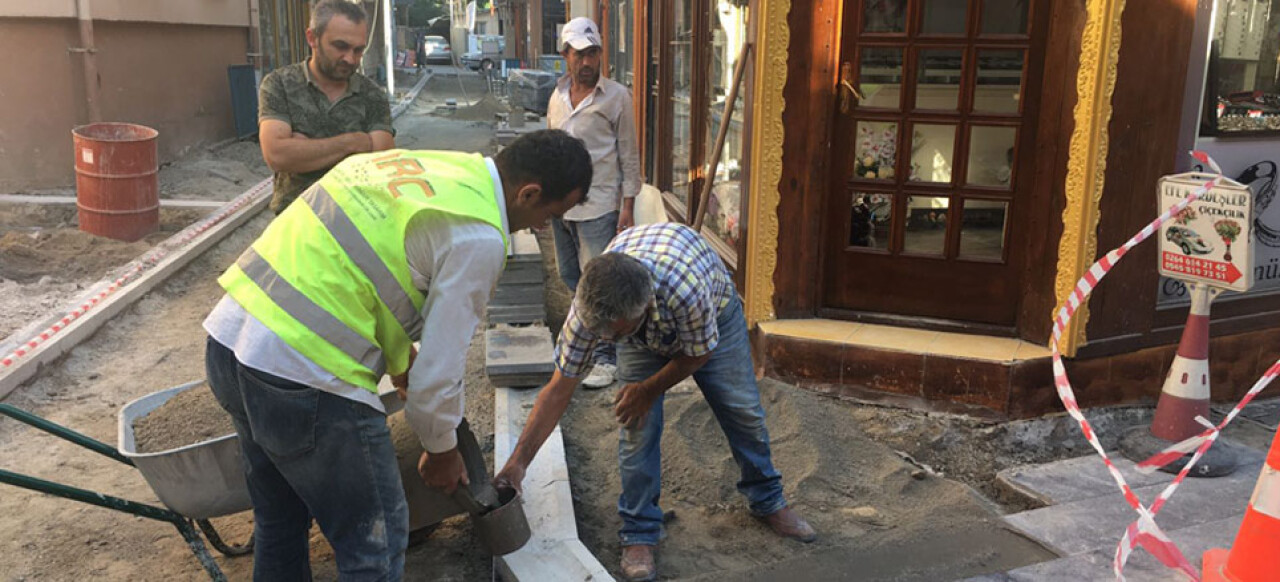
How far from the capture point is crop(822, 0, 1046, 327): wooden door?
4.50 m

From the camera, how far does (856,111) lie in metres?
4.73

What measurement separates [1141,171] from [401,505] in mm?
3808

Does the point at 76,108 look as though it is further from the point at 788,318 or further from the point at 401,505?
the point at 401,505

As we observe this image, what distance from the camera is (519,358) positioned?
4.68 m

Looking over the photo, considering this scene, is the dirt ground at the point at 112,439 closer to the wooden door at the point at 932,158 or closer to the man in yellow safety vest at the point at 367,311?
the man in yellow safety vest at the point at 367,311

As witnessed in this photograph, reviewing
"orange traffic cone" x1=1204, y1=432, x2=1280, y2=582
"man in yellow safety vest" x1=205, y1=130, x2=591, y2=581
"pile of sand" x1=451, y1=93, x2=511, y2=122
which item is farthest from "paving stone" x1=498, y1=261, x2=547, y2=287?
"pile of sand" x1=451, y1=93, x2=511, y2=122

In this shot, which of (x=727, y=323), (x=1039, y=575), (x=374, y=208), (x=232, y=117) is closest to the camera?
(x=374, y=208)

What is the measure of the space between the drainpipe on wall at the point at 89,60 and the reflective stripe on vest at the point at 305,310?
31.0 ft

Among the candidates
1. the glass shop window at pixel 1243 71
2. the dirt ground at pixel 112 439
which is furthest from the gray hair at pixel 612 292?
the glass shop window at pixel 1243 71

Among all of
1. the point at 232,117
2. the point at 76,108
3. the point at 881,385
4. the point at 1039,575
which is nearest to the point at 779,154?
the point at 881,385

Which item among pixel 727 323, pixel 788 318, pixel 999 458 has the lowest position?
pixel 999 458

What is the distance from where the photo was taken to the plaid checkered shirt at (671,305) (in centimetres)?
285

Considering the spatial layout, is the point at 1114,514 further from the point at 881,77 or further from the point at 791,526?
the point at 881,77

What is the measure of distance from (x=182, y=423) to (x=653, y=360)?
162cm
